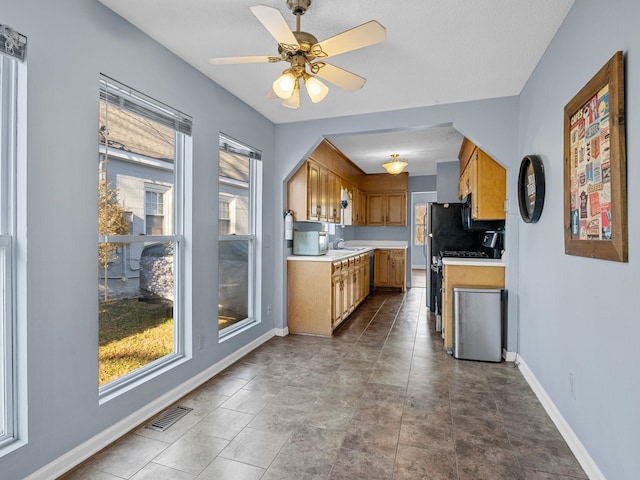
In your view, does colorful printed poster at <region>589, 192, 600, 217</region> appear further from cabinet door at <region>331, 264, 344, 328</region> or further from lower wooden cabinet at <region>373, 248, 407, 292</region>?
lower wooden cabinet at <region>373, 248, 407, 292</region>

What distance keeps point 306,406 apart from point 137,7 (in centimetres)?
268

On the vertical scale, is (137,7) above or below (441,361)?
above

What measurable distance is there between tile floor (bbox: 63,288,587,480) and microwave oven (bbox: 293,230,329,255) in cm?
130

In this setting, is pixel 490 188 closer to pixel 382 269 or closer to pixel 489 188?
pixel 489 188

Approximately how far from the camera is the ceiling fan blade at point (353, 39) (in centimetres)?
173

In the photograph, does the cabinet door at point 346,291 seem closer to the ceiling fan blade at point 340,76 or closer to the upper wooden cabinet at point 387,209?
the ceiling fan blade at point 340,76

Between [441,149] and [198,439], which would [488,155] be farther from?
[198,439]

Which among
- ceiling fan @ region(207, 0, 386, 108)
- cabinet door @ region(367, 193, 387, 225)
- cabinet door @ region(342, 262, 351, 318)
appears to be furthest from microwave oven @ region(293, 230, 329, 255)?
cabinet door @ region(367, 193, 387, 225)

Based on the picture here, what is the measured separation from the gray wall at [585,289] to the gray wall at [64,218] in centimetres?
251

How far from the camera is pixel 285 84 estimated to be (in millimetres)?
2094

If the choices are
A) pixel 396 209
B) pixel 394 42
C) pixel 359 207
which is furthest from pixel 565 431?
pixel 396 209

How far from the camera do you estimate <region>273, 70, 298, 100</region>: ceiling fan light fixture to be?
82.0 inches

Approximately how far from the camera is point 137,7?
2.04 meters

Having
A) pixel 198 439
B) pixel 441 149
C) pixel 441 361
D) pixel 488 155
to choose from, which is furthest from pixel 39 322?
pixel 441 149
